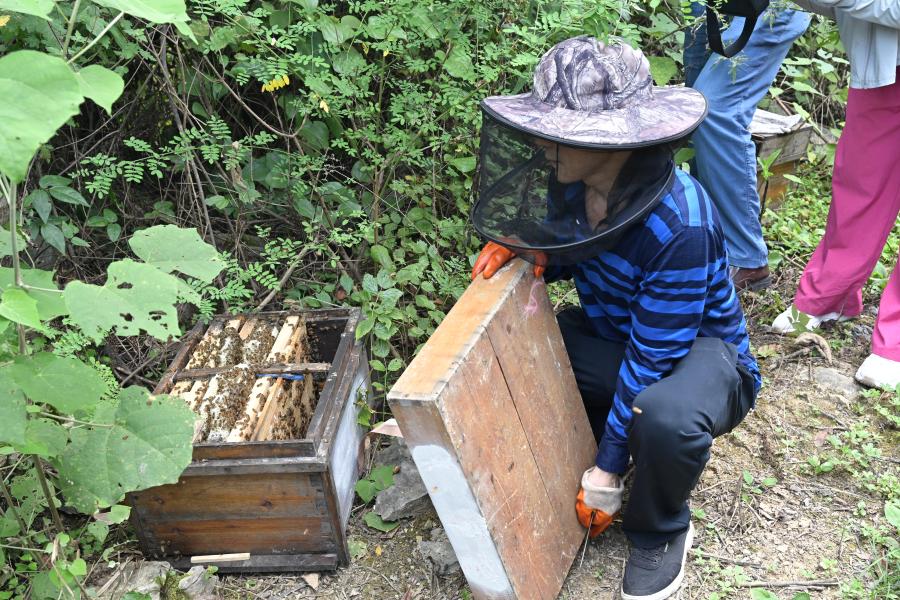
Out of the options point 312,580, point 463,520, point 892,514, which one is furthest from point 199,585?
point 892,514

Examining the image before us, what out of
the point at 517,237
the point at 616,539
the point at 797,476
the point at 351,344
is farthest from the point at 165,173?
the point at 797,476

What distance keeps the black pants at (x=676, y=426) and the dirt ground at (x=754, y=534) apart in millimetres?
220

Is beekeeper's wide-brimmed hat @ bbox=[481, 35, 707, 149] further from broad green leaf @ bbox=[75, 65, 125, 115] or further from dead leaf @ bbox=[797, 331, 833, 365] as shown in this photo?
dead leaf @ bbox=[797, 331, 833, 365]

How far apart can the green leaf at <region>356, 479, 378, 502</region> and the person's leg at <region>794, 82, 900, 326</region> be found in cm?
208

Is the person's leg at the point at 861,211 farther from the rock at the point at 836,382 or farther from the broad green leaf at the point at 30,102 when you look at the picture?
the broad green leaf at the point at 30,102

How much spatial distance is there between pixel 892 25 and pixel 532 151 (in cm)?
169

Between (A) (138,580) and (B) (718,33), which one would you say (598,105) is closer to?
(B) (718,33)

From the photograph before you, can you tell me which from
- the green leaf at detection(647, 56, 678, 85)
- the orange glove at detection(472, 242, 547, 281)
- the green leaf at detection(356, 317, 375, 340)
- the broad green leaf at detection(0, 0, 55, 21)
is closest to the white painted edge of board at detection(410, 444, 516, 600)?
the orange glove at detection(472, 242, 547, 281)

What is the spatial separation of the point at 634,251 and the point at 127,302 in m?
1.30

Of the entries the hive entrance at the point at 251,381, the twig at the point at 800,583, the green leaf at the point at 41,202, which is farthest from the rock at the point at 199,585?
the twig at the point at 800,583

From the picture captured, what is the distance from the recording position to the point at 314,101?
2957mm

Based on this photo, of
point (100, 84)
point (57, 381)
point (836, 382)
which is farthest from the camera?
point (836, 382)

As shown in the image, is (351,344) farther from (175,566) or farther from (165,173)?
(165,173)

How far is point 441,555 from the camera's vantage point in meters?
2.45
